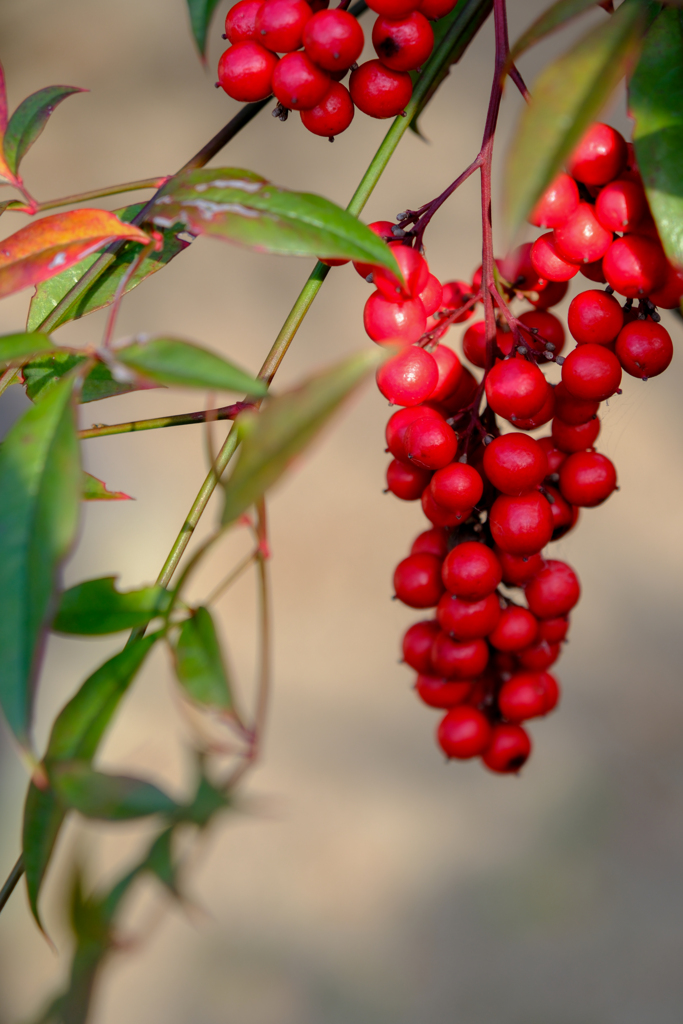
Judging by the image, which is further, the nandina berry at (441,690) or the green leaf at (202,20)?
the nandina berry at (441,690)

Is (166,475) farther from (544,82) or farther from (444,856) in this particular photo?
(544,82)

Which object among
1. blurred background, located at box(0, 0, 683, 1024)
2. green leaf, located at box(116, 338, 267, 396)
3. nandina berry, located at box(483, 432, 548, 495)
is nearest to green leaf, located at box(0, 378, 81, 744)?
green leaf, located at box(116, 338, 267, 396)

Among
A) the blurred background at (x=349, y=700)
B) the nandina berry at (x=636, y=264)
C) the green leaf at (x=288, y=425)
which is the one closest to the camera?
the green leaf at (x=288, y=425)

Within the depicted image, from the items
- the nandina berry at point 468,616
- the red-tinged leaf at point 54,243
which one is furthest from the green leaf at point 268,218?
the nandina berry at point 468,616

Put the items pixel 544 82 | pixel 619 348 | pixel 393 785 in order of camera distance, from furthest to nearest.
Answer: pixel 393 785, pixel 619 348, pixel 544 82

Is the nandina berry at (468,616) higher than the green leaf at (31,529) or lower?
lower

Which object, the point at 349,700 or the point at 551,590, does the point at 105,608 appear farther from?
the point at 349,700

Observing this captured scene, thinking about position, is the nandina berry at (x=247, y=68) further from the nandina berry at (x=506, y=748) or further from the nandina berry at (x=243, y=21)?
the nandina berry at (x=506, y=748)

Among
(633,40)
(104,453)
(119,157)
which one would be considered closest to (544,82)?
(633,40)

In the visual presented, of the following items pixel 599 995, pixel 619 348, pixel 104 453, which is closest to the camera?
pixel 619 348
